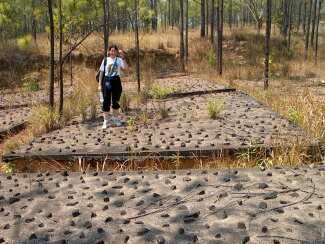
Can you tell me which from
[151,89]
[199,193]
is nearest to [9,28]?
[151,89]

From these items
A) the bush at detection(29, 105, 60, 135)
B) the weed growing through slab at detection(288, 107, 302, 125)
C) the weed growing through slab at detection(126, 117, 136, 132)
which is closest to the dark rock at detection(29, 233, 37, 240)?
the weed growing through slab at detection(126, 117, 136, 132)

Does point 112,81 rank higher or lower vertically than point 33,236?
higher

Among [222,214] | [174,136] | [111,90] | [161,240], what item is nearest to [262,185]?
[222,214]

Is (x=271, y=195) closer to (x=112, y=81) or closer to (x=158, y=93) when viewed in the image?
(x=112, y=81)

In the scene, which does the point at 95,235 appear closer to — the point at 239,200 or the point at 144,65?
the point at 239,200

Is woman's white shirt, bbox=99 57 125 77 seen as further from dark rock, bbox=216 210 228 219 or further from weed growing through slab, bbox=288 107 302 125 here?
dark rock, bbox=216 210 228 219

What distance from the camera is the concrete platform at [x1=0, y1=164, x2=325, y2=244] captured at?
4.08 metres

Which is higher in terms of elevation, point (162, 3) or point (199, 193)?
point (162, 3)

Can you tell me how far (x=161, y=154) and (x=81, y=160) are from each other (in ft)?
3.93

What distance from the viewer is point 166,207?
15.3ft

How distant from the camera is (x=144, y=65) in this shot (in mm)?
22844

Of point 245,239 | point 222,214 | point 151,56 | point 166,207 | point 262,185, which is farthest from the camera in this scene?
point 151,56

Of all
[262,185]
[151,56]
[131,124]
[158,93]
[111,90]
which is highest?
[151,56]

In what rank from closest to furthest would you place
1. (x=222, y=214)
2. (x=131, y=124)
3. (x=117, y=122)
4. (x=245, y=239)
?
(x=245, y=239)
(x=222, y=214)
(x=131, y=124)
(x=117, y=122)
